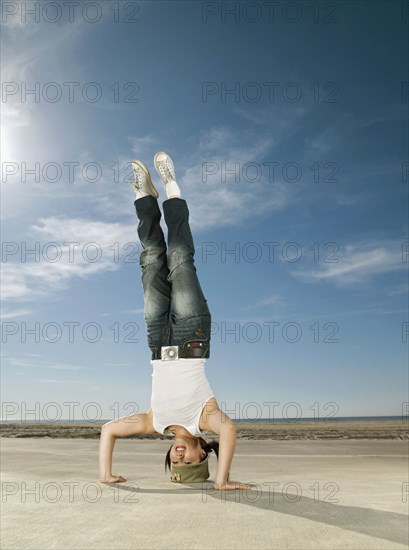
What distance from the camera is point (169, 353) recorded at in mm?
3689

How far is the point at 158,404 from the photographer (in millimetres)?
3785

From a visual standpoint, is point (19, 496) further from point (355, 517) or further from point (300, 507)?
point (355, 517)

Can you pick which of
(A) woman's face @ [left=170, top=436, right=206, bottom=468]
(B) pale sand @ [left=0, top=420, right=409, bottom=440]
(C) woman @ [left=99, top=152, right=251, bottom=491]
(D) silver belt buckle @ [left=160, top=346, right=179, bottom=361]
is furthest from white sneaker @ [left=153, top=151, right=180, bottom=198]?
(B) pale sand @ [left=0, top=420, right=409, bottom=440]

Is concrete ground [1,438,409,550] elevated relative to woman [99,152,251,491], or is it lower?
lower

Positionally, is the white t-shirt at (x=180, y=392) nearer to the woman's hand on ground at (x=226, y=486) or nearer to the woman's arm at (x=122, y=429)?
the woman's arm at (x=122, y=429)

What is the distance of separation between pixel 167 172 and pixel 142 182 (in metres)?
0.21

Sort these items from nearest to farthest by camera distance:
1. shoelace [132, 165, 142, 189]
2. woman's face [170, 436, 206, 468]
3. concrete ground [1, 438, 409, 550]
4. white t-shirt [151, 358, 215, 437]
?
white t-shirt [151, 358, 215, 437], concrete ground [1, 438, 409, 550], shoelace [132, 165, 142, 189], woman's face [170, 436, 206, 468]

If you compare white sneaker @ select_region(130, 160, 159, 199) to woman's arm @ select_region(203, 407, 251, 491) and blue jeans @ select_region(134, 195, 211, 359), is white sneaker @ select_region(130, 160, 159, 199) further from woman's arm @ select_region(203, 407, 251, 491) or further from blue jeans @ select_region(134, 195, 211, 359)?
woman's arm @ select_region(203, 407, 251, 491)

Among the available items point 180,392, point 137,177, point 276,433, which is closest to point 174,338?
point 180,392

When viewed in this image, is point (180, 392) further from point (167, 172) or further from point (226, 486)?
point (167, 172)

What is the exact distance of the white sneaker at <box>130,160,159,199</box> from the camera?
4.10 m

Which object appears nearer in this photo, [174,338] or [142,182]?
[174,338]

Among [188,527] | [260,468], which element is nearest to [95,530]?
[188,527]

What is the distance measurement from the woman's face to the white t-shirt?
470 mm
